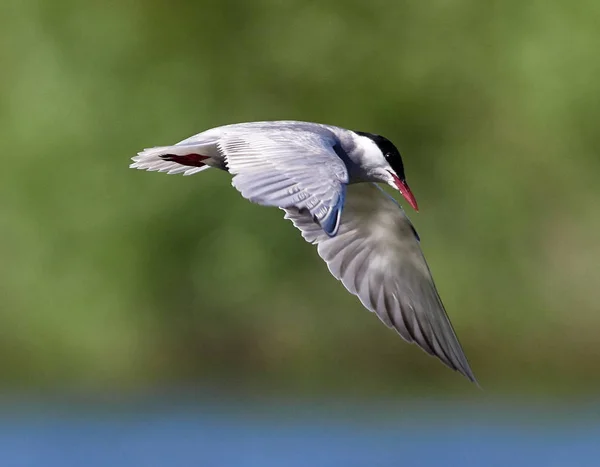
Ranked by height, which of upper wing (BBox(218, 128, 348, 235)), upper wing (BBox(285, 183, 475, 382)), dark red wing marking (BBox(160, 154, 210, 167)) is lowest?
upper wing (BBox(285, 183, 475, 382))

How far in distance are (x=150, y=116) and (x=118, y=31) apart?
98 cm

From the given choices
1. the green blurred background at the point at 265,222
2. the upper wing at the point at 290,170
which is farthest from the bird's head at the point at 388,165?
the green blurred background at the point at 265,222

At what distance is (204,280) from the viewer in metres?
10.5

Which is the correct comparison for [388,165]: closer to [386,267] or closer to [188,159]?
[386,267]

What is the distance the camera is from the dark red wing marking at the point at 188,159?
6090mm

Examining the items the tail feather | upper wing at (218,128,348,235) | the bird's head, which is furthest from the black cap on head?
the tail feather

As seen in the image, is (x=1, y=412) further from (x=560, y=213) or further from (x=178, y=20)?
(x=560, y=213)

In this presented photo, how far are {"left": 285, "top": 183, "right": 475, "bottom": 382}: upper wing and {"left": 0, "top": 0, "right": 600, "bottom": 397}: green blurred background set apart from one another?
12.1ft

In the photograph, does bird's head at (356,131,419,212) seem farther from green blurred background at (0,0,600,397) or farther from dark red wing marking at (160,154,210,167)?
green blurred background at (0,0,600,397)

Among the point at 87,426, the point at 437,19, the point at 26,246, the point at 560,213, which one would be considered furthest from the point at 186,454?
the point at 437,19

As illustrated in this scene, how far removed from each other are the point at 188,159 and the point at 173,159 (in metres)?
0.10

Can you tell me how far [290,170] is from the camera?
531 centimetres

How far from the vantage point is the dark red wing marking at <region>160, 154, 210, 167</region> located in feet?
20.0

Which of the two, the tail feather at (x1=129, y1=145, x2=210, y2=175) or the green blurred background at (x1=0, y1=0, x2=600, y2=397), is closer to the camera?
the tail feather at (x1=129, y1=145, x2=210, y2=175)
